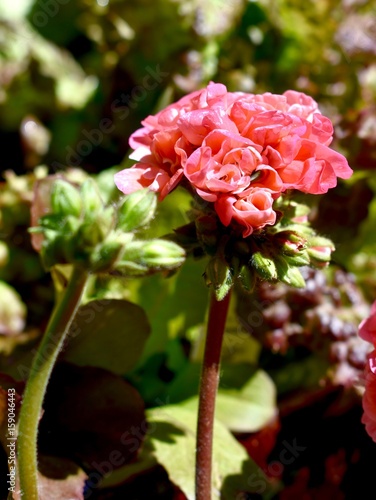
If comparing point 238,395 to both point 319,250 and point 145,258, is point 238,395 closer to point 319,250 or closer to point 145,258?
point 319,250

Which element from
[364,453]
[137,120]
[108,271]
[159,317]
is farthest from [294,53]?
[108,271]

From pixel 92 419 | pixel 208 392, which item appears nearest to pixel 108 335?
pixel 92 419

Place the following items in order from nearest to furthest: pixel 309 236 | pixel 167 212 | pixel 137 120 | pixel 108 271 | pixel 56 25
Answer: pixel 108 271 < pixel 309 236 < pixel 167 212 < pixel 137 120 < pixel 56 25

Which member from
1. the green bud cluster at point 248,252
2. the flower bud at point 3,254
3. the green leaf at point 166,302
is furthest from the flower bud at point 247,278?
the flower bud at point 3,254

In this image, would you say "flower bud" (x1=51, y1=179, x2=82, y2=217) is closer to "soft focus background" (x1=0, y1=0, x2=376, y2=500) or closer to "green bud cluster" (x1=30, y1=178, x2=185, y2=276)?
"green bud cluster" (x1=30, y1=178, x2=185, y2=276)

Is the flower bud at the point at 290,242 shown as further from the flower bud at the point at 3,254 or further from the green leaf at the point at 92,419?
the flower bud at the point at 3,254

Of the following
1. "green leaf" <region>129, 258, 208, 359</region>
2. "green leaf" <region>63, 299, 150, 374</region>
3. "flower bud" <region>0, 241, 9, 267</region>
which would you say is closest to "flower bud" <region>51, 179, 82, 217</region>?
"green leaf" <region>63, 299, 150, 374</region>

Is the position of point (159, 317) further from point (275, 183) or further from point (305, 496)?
point (275, 183)
